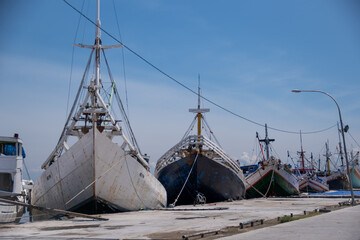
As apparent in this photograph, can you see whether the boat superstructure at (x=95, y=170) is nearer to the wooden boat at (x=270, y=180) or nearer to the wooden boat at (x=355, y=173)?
the wooden boat at (x=270, y=180)

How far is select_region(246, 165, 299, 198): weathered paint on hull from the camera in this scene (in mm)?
40250

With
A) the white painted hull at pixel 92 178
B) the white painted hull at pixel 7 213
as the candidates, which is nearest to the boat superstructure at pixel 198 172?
the white painted hull at pixel 92 178

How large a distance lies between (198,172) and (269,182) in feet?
57.8

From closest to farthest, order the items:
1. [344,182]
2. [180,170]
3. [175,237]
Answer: [175,237] → [180,170] → [344,182]

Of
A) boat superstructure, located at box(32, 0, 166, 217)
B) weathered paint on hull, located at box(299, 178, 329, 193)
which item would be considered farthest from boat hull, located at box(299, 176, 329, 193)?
boat superstructure, located at box(32, 0, 166, 217)

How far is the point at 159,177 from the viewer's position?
2870cm

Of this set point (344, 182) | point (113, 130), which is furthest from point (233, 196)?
point (344, 182)

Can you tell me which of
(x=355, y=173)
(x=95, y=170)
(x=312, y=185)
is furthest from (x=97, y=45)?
(x=355, y=173)

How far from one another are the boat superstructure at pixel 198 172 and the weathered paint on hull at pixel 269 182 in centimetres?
1178

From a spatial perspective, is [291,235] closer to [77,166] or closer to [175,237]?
[175,237]

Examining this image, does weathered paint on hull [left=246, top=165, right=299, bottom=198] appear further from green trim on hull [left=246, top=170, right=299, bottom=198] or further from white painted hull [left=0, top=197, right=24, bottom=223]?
white painted hull [left=0, top=197, right=24, bottom=223]

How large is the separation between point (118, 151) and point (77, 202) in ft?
10.5

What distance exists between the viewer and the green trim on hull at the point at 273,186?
40.6 m

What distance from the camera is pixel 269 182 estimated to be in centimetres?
4088
